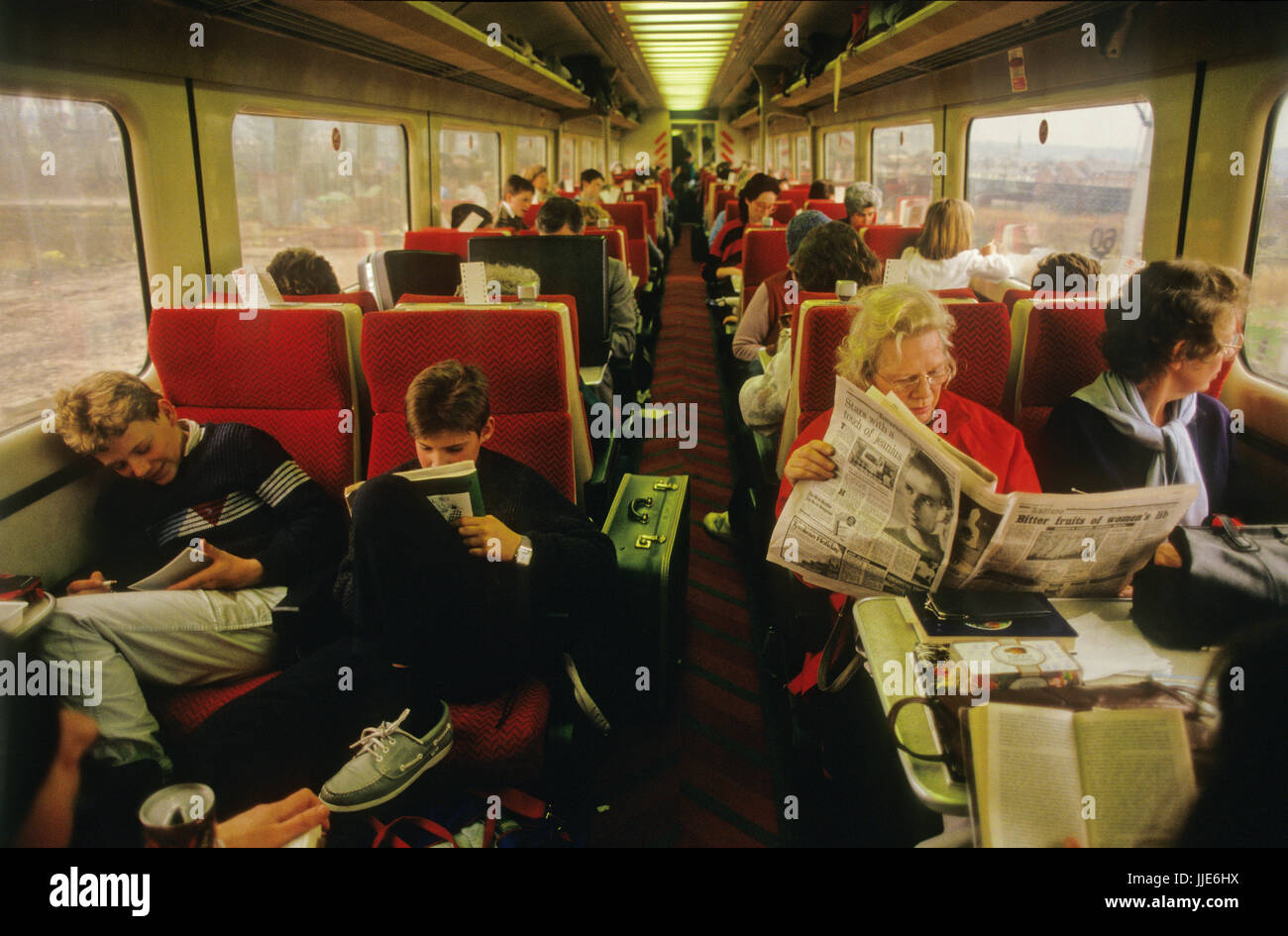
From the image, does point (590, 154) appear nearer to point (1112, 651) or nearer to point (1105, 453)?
point (1105, 453)

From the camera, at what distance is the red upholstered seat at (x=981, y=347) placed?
7.28 ft

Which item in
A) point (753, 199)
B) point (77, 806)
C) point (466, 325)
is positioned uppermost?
point (753, 199)

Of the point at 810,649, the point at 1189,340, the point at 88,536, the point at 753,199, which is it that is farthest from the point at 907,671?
the point at 753,199

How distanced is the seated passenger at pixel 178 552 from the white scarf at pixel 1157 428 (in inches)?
80.7

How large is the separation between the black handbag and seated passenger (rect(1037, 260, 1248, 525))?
571mm

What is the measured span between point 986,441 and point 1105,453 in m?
0.30

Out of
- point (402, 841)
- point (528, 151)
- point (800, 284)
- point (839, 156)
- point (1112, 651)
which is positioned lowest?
point (402, 841)

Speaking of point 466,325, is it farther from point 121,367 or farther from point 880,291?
point 121,367

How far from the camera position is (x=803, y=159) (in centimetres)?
1295

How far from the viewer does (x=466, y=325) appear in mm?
2211

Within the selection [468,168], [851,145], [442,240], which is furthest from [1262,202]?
[851,145]

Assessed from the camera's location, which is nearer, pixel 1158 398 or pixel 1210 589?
pixel 1210 589

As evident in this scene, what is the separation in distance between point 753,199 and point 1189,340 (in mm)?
5604

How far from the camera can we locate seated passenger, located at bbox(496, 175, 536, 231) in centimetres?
719
